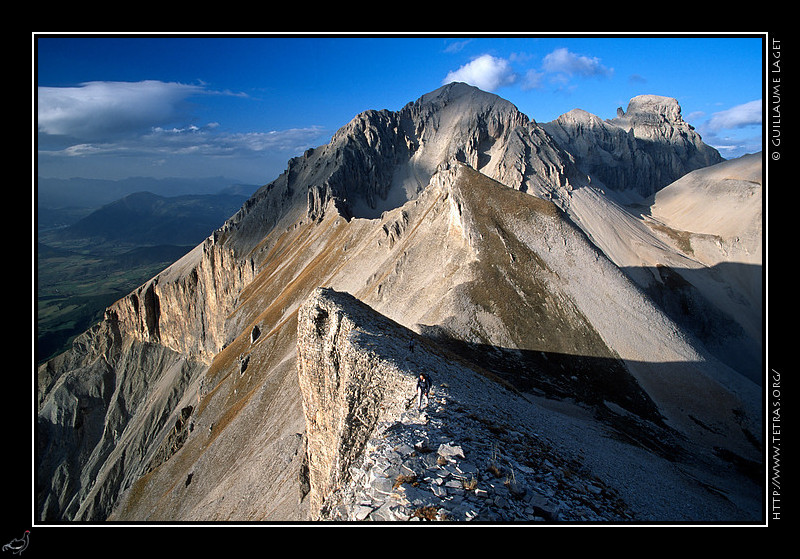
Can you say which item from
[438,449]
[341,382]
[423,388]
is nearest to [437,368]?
[423,388]
